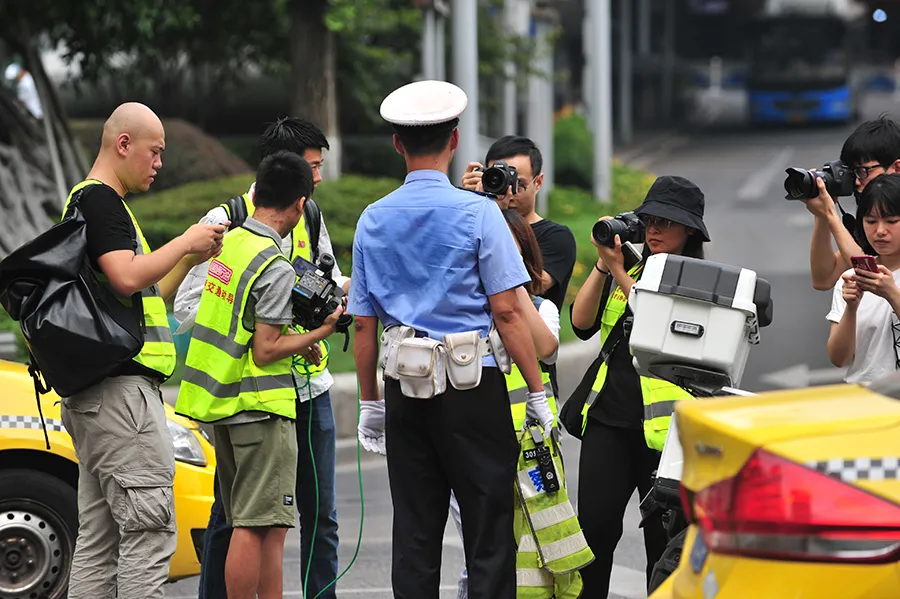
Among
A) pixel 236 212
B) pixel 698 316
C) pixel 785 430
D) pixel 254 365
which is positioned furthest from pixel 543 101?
pixel 785 430

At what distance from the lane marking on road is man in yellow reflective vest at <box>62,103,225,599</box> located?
69.0 feet

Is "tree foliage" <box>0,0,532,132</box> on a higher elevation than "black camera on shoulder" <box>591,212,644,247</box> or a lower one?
lower

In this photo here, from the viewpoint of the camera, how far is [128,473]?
15.8 feet

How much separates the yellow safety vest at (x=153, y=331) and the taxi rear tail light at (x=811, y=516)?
98.3 inches

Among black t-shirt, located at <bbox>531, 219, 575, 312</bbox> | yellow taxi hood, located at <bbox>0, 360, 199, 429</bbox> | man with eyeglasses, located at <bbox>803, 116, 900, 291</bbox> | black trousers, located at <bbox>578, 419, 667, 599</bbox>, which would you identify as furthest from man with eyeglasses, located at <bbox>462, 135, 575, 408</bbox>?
yellow taxi hood, located at <bbox>0, 360, 199, 429</bbox>

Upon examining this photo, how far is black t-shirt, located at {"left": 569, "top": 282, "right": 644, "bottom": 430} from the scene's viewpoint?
518 centimetres

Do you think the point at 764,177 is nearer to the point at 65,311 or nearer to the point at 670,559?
the point at 670,559

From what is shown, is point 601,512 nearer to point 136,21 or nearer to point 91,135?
point 136,21

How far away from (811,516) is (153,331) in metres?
2.69

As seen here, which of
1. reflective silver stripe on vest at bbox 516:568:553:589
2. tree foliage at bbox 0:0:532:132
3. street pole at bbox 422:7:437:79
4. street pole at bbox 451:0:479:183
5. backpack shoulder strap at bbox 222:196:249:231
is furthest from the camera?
street pole at bbox 422:7:437:79

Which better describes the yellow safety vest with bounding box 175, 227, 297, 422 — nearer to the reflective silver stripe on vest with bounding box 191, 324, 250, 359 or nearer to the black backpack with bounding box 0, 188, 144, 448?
the reflective silver stripe on vest with bounding box 191, 324, 250, 359

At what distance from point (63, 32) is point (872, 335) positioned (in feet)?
43.8

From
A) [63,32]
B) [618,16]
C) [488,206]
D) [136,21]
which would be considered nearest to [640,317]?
[488,206]

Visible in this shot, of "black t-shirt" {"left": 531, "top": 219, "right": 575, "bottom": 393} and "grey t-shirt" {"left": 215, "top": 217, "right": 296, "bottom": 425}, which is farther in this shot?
"black t-shirt" {"left": 531, "top": 219, "right": 575, "bottom": 393}
